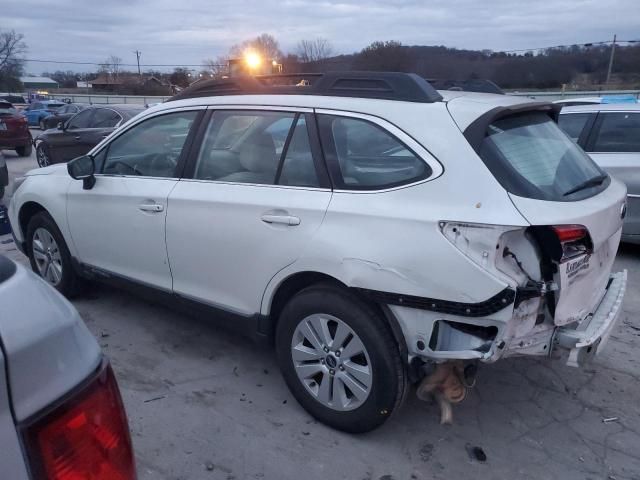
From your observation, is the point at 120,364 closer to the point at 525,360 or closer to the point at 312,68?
the point at 525,360

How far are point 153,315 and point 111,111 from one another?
8.15 meters

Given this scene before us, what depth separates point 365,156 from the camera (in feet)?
9.41

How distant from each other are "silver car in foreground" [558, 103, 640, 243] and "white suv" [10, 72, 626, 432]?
281cm

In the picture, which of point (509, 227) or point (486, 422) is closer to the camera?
point (509, 227)

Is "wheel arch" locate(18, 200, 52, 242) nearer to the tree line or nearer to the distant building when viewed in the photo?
the tree line

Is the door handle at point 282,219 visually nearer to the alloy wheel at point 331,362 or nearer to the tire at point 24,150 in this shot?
the alloy wheel at point 331,362

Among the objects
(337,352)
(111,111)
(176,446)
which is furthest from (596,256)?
(111,111)

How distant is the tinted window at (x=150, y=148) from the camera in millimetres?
3709

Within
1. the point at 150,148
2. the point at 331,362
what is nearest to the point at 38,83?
the point at 150,148

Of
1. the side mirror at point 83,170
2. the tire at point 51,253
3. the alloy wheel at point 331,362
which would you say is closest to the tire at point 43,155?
the tire at point 51,253

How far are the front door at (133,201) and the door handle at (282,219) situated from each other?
866mm

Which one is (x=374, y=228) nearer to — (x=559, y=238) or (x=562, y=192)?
(x=559, y=238)

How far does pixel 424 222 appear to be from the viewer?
2516mm

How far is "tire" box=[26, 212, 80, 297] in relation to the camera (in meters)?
4.55
